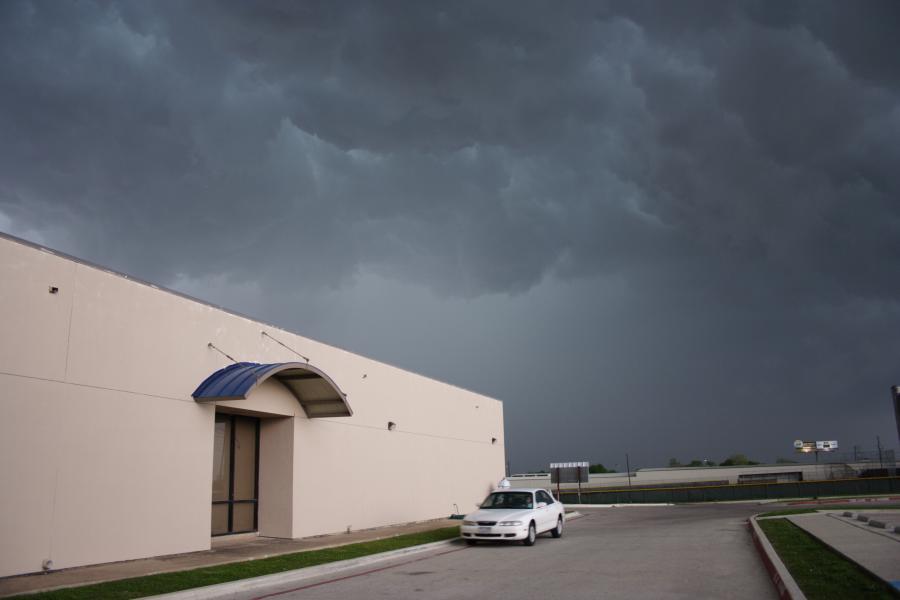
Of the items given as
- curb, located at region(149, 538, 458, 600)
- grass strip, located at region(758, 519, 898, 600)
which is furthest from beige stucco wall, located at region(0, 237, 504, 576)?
grass strip, located at region(758, 519, 898, 600)

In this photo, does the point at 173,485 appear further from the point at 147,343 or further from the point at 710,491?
the point at 710,491

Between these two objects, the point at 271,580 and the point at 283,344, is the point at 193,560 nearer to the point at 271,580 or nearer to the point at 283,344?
the point at 271,580

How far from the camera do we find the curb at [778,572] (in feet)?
31.1

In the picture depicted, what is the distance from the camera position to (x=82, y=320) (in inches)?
560

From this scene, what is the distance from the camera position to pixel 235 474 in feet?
64.3

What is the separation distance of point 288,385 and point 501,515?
271 inches

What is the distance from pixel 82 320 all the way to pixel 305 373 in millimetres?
6263

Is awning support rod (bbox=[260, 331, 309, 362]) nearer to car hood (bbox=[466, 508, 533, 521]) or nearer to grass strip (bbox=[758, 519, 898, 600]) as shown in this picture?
car hood (bbox=[466, 508, 533, 521])

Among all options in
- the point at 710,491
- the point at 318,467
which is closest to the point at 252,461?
the point at 318,467

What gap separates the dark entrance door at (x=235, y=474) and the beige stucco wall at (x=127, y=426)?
0.33 meters

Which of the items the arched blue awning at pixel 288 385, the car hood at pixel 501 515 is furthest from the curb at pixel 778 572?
the arched blue awning at pixel 288 385

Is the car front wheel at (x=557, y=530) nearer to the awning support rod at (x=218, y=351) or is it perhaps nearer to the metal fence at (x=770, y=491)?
the awning support rod at (x=218, y=351)

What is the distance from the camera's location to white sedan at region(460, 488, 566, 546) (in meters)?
18.0

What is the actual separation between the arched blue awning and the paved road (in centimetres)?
500
